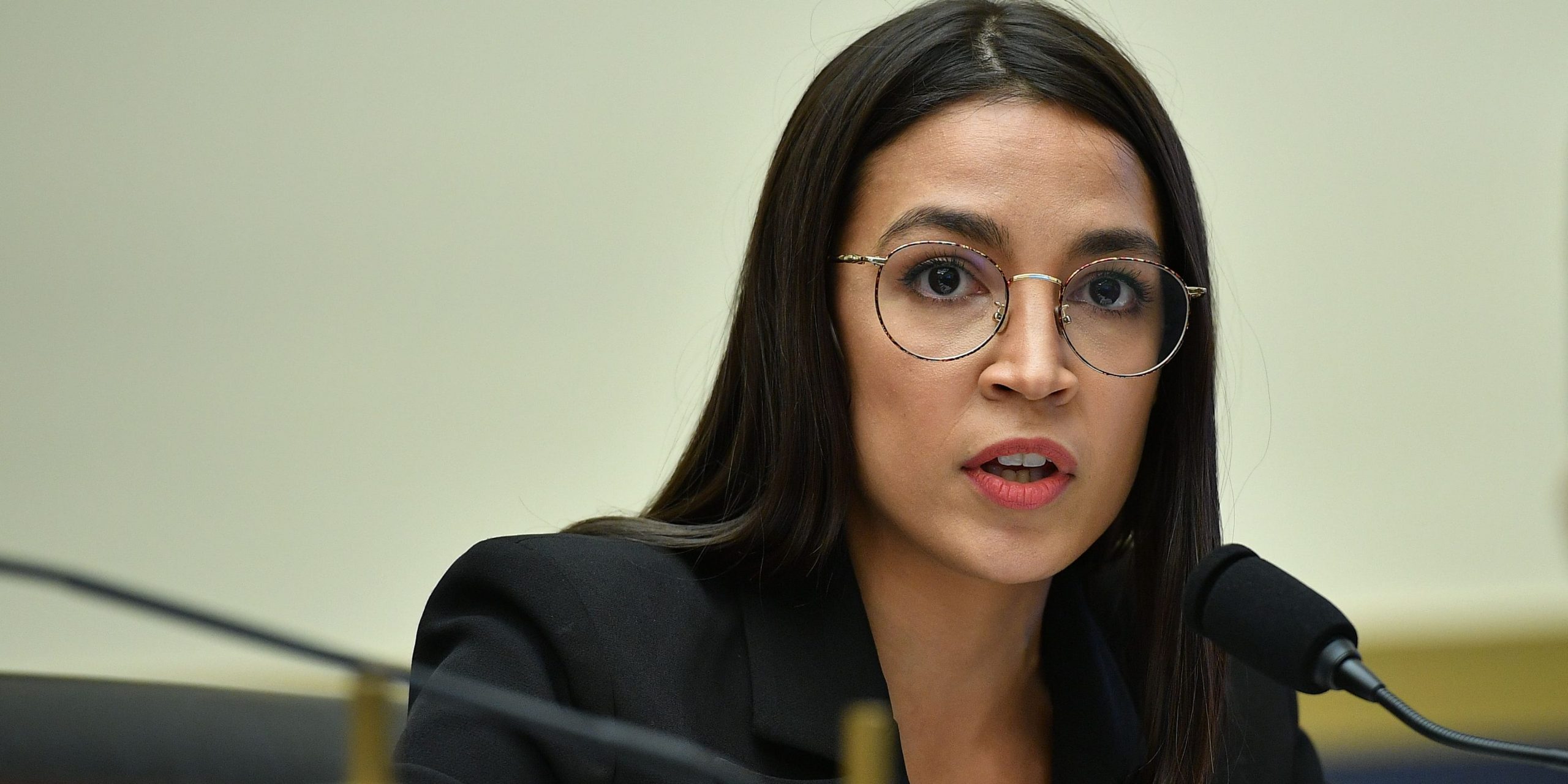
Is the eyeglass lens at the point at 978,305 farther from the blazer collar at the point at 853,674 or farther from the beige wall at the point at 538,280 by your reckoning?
the beige wall at the point at 538,280

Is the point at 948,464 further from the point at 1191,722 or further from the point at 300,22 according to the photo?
the point at 300,22

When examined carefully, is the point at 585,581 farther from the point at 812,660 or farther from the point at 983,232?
the point at 983,232

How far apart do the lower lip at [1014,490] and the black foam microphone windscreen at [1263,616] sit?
0.31 metres

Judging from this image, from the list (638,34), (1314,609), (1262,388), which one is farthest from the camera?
(1262,388)

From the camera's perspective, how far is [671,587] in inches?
47.9

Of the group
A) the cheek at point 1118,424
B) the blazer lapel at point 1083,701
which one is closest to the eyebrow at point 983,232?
the cheek at point 1118,424

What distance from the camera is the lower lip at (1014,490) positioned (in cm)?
120

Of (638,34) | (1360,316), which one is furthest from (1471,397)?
(638,34)

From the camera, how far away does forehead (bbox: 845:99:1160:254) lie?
3.99 ft

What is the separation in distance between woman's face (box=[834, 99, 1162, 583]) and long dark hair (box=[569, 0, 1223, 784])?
0.03 meters

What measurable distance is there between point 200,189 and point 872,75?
1398mm

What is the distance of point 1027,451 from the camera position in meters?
1.19

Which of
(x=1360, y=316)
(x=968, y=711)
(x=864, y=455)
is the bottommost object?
(x=968, y=711)

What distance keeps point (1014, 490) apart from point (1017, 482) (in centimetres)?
1
